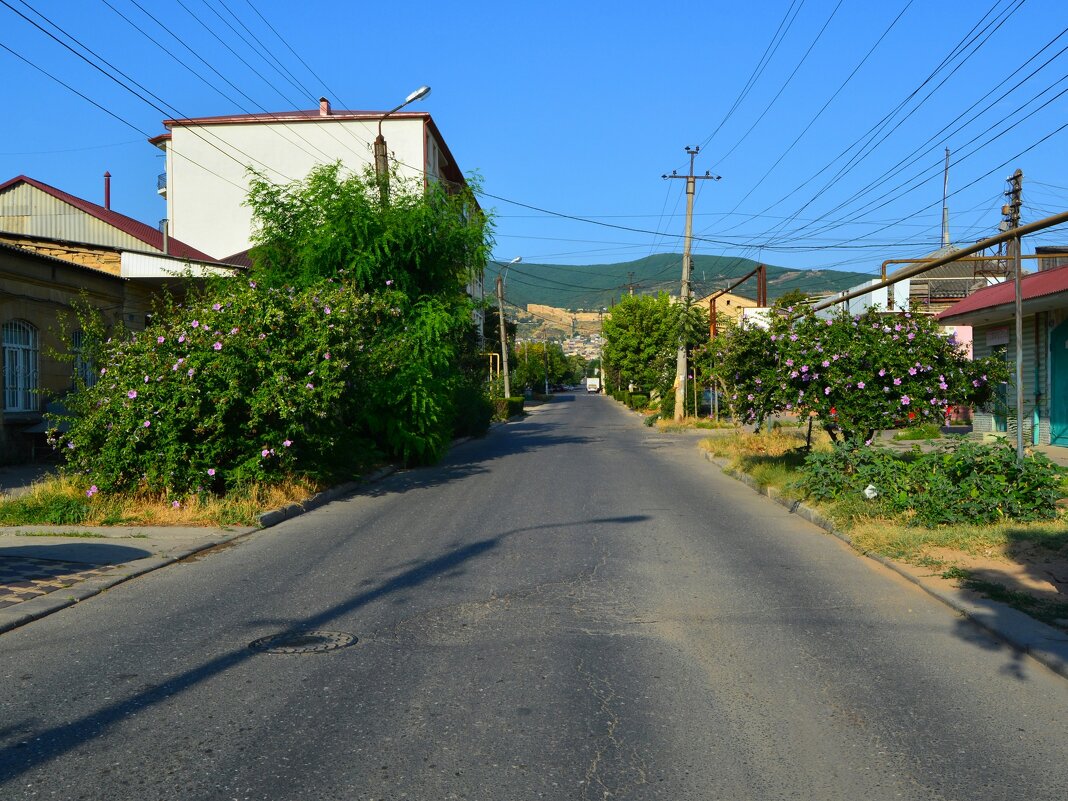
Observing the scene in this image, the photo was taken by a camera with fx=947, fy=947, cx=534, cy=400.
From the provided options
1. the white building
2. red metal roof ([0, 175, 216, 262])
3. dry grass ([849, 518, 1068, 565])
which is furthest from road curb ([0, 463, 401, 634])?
the white building

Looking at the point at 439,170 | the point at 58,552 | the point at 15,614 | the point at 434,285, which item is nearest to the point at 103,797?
the point at 15,614

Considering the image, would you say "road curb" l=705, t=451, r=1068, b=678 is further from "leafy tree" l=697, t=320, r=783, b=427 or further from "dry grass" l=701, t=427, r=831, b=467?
"dry grass" l=701, t=427, r=831, b=467

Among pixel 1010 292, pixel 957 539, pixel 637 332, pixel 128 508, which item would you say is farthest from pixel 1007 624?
pixel 637 332

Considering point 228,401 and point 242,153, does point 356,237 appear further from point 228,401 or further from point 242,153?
point 242,153

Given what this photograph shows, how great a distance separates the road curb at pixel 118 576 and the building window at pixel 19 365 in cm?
847

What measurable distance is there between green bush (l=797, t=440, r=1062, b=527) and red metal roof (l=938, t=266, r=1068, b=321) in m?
6.89

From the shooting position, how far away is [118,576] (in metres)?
8.69

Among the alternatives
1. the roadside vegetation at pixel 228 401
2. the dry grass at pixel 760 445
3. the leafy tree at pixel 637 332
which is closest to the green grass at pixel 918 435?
the dry grass at pixel 760 445

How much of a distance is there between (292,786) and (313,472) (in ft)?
35.4

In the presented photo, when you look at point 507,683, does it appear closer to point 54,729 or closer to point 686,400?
point 54,729

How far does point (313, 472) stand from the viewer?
47.8 feet

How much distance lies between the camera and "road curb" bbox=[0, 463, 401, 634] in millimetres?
7141

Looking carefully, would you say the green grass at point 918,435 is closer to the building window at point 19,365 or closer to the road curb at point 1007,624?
the road curb at point 1007,624

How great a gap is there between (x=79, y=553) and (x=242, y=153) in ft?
145
